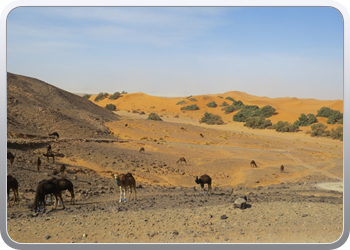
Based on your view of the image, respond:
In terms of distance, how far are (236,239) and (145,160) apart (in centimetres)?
1708

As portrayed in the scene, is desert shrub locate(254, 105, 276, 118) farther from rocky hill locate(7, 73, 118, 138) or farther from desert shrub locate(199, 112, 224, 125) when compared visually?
rocky hill locate(7, 73, 118, 138)

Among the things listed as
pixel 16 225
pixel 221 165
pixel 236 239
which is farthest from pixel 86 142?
pixel 236 239

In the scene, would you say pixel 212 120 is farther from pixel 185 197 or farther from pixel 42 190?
pixel 42 190

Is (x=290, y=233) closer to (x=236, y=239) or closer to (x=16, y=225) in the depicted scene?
(x=236, y=239)

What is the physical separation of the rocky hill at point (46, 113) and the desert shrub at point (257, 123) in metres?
26.2

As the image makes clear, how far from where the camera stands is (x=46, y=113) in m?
33.0

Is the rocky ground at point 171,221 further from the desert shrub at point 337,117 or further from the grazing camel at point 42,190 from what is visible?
the desert shrub at point 337,117

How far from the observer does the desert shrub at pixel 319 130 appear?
45819 mm

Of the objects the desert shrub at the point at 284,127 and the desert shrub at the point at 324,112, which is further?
the desert shrub at the point at 284,127

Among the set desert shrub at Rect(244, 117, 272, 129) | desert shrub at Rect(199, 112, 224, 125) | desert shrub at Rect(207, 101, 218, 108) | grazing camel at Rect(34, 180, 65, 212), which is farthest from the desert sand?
desert shrub at Rect(207, 101, 218, 108)

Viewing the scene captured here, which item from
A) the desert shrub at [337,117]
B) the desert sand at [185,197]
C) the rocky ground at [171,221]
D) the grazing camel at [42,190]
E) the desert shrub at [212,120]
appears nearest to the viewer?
the rocky ground at [171,221]

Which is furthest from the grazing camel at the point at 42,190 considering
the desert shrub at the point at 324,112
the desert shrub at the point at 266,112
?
the desert shrub at the point at 266,112

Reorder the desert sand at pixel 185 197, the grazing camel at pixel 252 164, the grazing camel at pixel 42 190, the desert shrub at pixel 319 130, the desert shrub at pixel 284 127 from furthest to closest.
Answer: the desert shrub at pixel 284 127, the desert shrub at pixel 319 130, the grazing camel at pixel 252 164, the grazing camel at pixel 42 190, the desert sand at pixel 185 197

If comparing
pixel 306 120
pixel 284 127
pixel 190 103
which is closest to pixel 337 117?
pixel 284 127
